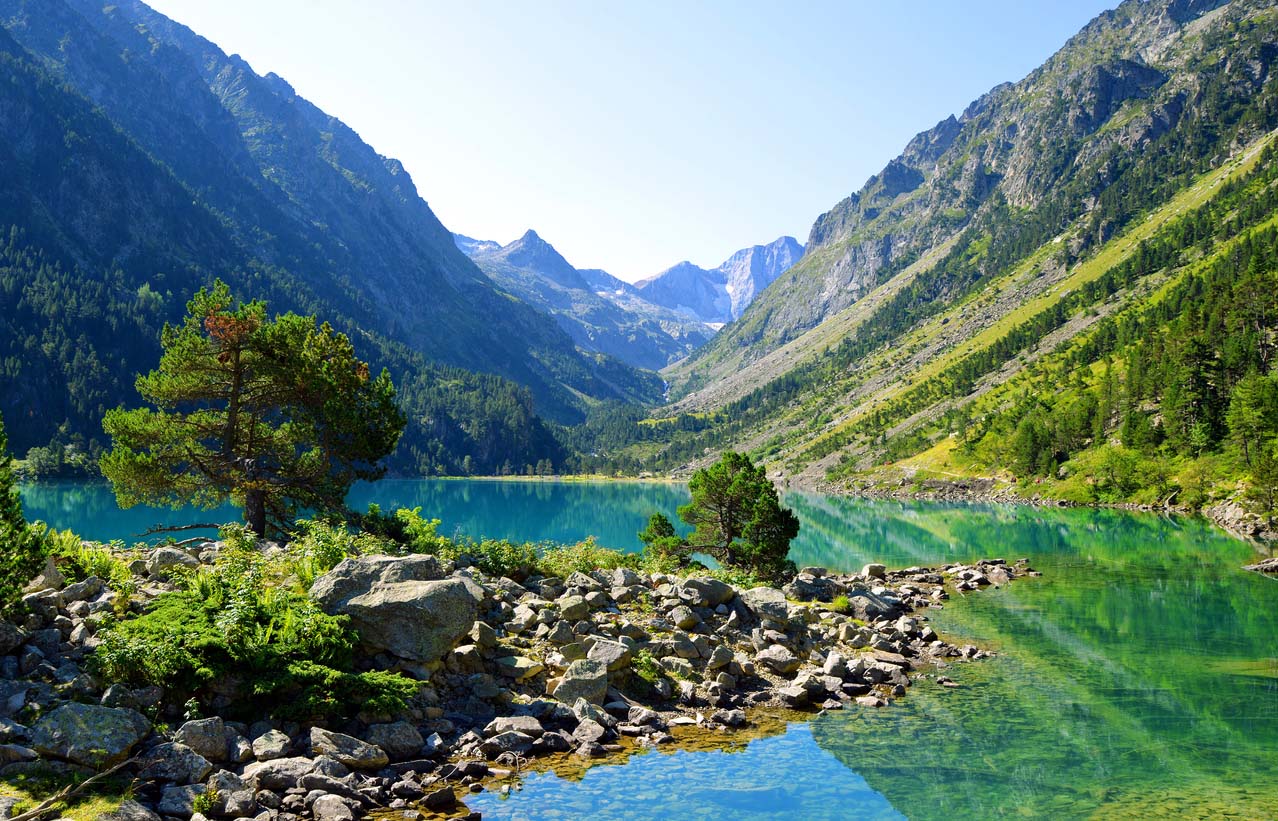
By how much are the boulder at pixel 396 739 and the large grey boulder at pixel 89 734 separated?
14.8 feet

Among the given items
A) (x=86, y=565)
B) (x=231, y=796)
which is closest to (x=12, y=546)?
(x=86, y=565)

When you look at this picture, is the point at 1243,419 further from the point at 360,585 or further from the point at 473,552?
the point at 360,585

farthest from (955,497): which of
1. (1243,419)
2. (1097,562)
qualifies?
(1097,562)

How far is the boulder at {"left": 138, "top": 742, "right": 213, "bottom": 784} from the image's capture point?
44.1ft

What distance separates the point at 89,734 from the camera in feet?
43.5

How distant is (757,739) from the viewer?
65.0 feet

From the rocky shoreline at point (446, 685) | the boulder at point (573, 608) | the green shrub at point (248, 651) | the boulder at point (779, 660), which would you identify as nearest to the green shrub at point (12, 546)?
the rocky shoreline at point (446, 685)

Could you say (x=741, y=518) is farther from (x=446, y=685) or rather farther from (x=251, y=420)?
(x=251, y=420)

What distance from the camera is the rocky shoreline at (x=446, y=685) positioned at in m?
13.5

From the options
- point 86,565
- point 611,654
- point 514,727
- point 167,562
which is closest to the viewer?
point 514,727

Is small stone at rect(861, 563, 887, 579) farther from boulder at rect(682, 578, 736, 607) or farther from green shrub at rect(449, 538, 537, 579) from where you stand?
green shrub at rect(449, 538, 537, 579)

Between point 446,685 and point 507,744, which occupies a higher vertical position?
point 446,685

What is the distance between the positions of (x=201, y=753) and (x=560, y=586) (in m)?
15.7

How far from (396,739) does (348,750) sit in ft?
4.31
